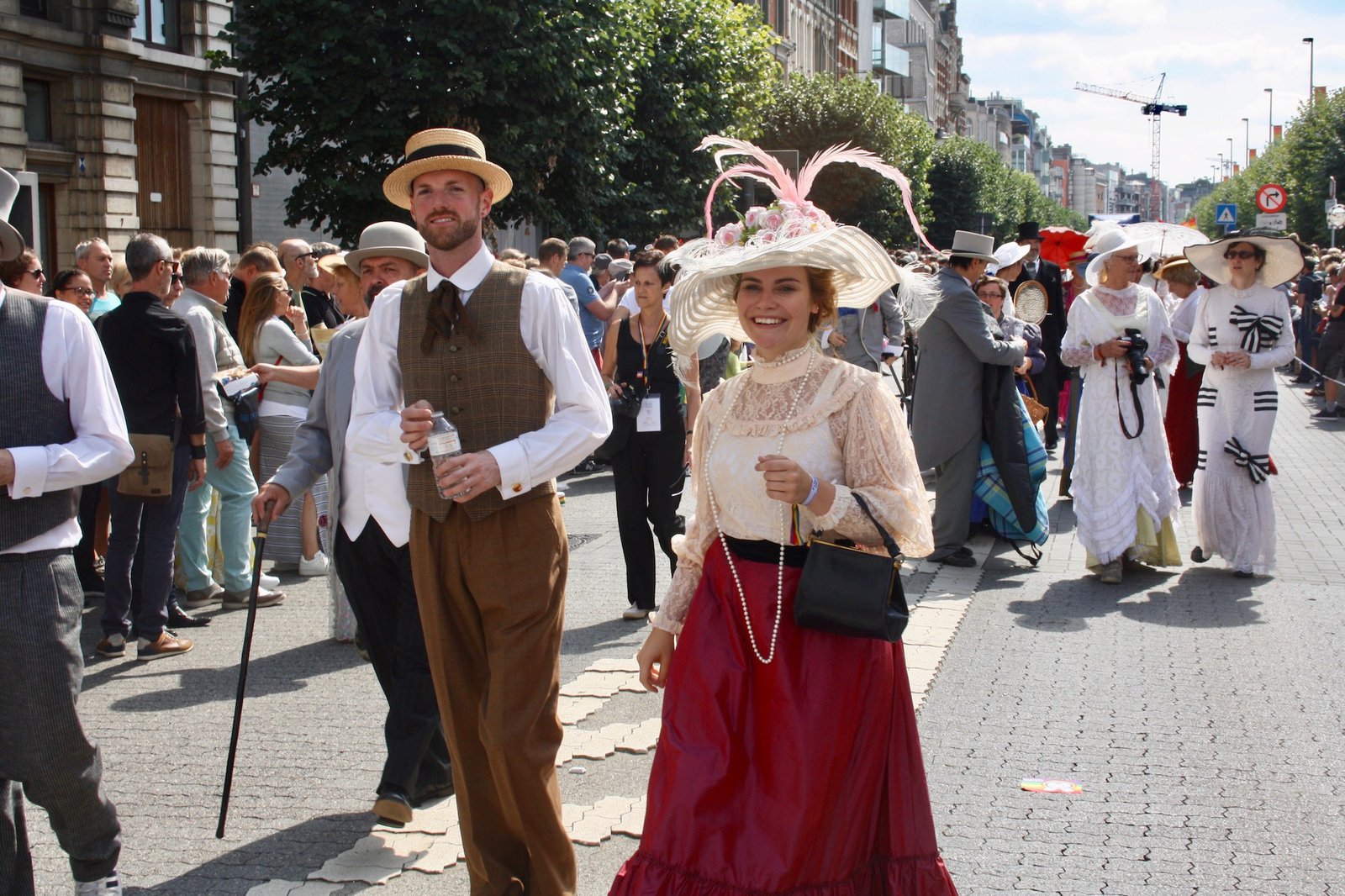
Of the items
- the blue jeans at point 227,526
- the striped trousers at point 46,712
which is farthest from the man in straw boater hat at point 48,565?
the blue jeans at point 227,526

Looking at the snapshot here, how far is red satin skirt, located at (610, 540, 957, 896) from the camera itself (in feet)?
10.6

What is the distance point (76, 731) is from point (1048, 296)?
39.9 ft

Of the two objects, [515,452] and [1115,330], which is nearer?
[515,452]

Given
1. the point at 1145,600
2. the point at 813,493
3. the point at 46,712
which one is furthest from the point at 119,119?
the point at 813,493

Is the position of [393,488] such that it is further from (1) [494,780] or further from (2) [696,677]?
(2) [696,677]

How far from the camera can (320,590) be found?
28.3 feet

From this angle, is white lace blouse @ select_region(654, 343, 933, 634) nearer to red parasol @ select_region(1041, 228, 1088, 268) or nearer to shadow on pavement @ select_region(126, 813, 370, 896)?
shadow on pavement @ select_region(126, 813, 370, 896)

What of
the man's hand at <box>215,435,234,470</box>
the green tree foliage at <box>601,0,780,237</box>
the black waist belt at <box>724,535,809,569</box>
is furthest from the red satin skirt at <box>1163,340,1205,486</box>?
the green tree foliage at <box>601,0,780,237</box>

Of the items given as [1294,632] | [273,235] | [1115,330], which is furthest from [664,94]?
[1294,632]

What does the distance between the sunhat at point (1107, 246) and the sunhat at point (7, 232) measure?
263 inches

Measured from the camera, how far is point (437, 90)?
19516 millimetres

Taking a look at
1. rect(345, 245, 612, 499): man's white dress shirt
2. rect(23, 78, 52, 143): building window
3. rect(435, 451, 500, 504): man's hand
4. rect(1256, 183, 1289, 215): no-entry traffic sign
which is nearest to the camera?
rect(435, 451, 500, 504): man's hand

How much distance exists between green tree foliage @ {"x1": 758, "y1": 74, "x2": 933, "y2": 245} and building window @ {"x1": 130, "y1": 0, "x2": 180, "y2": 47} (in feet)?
93.4

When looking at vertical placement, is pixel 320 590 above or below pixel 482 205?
below
